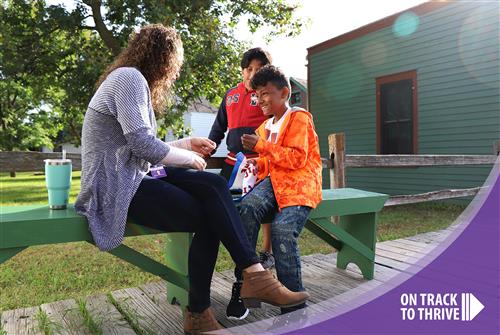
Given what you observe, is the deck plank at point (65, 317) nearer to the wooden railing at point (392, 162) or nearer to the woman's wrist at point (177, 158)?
the woman's wrist at point (177, 158)

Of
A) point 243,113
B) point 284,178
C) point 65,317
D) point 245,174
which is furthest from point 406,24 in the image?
point 65,317

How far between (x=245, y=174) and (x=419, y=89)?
22.3ft

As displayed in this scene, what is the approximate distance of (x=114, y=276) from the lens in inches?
146

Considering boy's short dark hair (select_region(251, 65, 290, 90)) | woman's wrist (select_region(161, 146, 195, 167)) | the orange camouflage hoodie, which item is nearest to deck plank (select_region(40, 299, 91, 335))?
woman's wrist (select_region(161, 146, 195, 167))

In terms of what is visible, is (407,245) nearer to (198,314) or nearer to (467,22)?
(198,314)

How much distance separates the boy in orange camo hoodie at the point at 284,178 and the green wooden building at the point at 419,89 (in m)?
6.21

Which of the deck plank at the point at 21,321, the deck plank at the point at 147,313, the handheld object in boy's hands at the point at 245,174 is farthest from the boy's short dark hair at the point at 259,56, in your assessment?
the deck plank at the point at 21,321

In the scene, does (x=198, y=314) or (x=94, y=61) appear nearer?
(x=198, y=314)

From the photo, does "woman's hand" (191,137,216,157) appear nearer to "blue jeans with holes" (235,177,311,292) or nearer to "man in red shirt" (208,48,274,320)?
"blue jeans with holes" (235,177,311,292)

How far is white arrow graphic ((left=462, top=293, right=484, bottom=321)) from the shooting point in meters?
2.28

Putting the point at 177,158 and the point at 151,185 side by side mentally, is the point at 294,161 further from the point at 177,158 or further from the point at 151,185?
the point at 151,185

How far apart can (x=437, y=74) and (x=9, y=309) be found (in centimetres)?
788

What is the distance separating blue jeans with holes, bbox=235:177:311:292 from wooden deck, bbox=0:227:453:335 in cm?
43

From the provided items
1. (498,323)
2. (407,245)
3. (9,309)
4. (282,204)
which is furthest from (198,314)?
(407,245)
